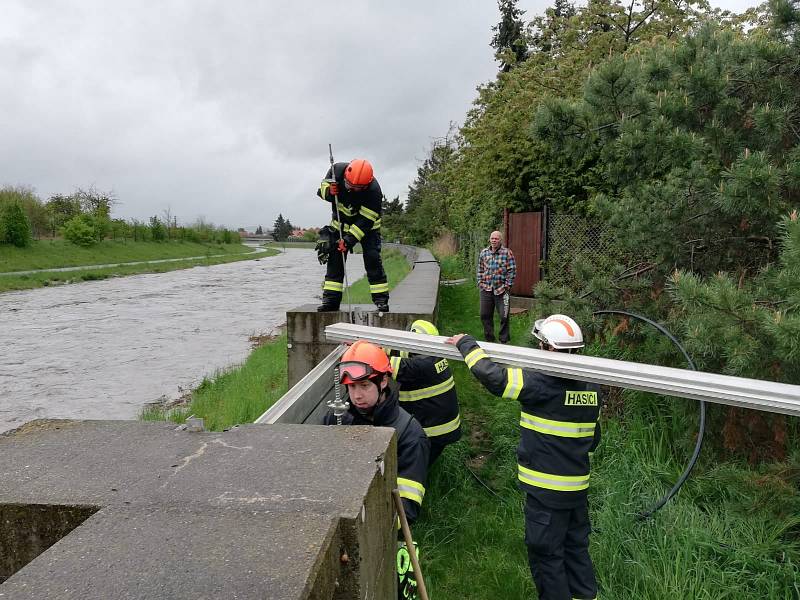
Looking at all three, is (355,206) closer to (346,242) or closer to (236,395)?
(346,242)

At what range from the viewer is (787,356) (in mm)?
2430

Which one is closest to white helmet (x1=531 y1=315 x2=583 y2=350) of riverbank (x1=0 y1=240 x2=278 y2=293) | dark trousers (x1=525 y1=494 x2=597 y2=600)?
dark trousers (x1=525 y1=494 x2=597 y2=600)

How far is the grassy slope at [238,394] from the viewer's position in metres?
5.85

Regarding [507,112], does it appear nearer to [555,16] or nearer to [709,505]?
[555,16]

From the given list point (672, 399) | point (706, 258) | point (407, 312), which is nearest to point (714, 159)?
point (706, 258)

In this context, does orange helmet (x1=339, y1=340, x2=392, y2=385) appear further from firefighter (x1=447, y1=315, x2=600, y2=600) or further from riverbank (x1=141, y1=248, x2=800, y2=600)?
riverbank (x1=141, y1=248, x2=800, y2=600)

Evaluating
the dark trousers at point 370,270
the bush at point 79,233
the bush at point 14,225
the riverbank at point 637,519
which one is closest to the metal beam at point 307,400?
the riverbank at point 637,519

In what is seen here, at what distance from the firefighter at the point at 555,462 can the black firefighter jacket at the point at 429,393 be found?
0.96m

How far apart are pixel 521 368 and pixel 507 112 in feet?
32.4

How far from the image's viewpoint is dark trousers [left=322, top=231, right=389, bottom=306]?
5996 millimetres

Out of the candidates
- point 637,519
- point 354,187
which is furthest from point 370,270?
point 637,519

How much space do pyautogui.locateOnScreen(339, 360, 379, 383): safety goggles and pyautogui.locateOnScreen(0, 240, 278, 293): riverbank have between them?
2183 centimetres

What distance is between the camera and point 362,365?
313cm

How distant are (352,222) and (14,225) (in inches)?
1208
